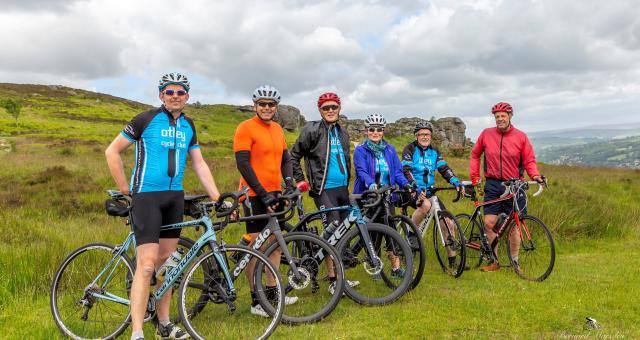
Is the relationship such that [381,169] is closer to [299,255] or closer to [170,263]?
[299,255]

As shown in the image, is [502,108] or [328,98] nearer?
[328,98]

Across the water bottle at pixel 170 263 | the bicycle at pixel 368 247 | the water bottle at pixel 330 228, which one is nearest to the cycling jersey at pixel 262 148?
the bicycle at pixel 368 247

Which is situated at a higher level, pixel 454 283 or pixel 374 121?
pixel 374 121

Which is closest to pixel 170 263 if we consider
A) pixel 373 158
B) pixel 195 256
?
pixel 195 256

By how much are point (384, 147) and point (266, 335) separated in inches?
141

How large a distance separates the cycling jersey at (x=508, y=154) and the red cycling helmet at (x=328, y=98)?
271cm

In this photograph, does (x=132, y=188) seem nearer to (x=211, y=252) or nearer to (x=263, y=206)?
(x=211, y=252)

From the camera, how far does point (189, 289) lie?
450 centimetres

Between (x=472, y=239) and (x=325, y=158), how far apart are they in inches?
137

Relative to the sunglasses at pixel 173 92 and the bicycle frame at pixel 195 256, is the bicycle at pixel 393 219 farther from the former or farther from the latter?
the sunglasses at pixel 173 92

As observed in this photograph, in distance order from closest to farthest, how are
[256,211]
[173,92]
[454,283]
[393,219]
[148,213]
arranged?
1. [148,213]
2. [173,92]
3. [256,211]
4. [393,219]
5. [454,283]

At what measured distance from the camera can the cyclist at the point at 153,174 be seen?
4164mm

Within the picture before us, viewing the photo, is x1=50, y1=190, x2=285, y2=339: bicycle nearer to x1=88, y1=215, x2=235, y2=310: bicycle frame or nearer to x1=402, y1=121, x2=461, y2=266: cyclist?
x1=88, y1=215, x2=235, y2=310: bicycle frame

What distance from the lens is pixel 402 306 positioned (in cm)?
555
